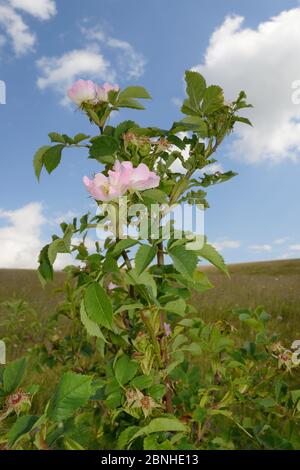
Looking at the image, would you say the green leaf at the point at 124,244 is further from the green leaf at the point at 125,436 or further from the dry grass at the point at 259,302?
the dry grass at the point at 259,302

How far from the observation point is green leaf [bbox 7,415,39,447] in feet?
3.06

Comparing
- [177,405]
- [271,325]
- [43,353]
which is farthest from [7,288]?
[177,405]

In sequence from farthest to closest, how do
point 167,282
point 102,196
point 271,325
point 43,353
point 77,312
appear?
point 271,325 → point 43,353 → point 77,312 → point 167,282 → point 102,196

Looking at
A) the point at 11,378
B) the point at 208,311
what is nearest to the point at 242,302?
the point at 208,311

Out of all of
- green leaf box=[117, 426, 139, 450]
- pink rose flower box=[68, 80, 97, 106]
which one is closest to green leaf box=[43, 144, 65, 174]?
pink rose flower box=[68, 80, 97, 106]

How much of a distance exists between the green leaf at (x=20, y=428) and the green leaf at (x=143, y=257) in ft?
1.54

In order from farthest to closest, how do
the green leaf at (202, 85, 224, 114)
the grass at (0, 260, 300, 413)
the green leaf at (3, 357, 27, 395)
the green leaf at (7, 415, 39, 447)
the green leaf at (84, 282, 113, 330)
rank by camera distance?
1. the grass at (0, 260, 300, 413)
2. the green leaf at (202, 85, 224, 114)
3. the green leaf at (84, 282, 113, 330)
4. the green leaf at (3, 357, 27, 395)
5. the green leaf at (7, 415, 39, 447)

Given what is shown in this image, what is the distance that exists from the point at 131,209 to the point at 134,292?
369mm

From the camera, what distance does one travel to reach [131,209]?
4.56ft

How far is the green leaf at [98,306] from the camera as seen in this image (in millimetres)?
1248

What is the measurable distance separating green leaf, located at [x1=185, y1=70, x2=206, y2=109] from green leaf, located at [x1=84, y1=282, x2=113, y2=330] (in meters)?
0.82

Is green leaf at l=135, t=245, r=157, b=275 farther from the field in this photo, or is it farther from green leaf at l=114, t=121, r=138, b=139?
the field

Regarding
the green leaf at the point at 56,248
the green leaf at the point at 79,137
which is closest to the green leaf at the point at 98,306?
the green leaf at the point at 56,248
